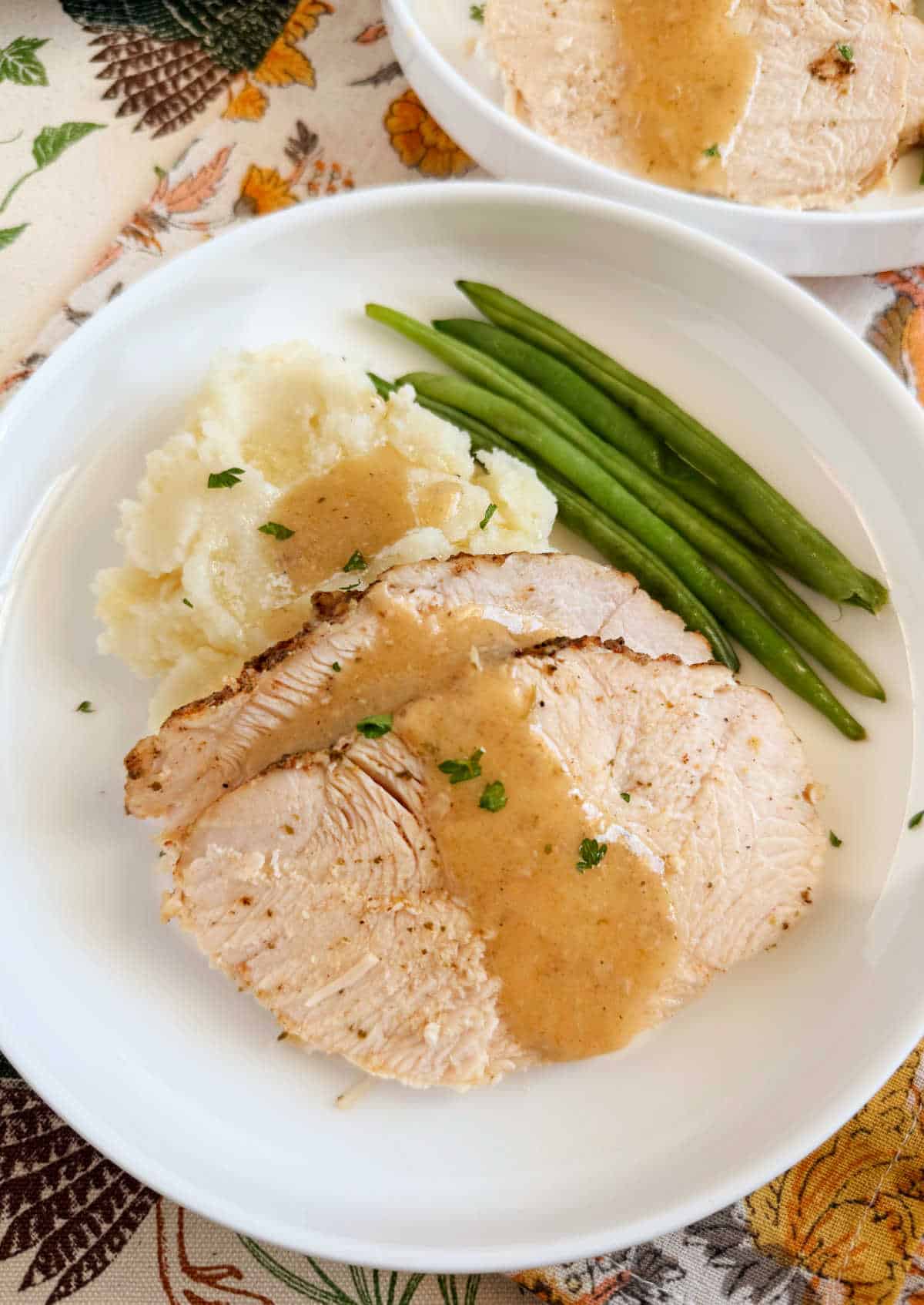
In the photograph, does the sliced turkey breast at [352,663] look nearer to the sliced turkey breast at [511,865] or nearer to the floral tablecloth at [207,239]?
the sliced turkey breast at [511,865]

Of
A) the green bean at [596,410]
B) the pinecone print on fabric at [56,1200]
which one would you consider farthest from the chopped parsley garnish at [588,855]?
the pinecone print on fabric at [56,1200]

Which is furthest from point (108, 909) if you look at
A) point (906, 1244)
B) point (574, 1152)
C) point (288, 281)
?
point (906, 1244)

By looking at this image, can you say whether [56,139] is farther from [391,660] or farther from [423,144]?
[391,660]

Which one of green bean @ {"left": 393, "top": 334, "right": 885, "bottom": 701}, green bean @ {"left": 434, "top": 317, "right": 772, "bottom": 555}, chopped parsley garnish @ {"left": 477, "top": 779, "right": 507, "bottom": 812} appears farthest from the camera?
green bean @ {"left": 434, "top": 317, "right": 772, "bottom": 555}

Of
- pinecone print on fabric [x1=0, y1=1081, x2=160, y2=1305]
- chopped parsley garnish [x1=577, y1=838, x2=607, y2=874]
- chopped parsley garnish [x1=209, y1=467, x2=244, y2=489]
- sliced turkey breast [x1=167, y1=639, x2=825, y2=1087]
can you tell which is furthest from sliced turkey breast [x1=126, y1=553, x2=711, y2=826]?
pinecone print on fabric [x1=0, y1=1081, x2=160, y2=1305]

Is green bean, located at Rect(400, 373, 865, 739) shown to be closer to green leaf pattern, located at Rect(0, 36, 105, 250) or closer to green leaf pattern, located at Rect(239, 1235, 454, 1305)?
green leaf pattern, located at Rect(0, 36, 105, 250)

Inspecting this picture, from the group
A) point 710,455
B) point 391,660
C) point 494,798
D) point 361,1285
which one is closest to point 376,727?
point 391,660

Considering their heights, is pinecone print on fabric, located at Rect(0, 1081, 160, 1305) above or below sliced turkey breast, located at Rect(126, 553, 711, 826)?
below
